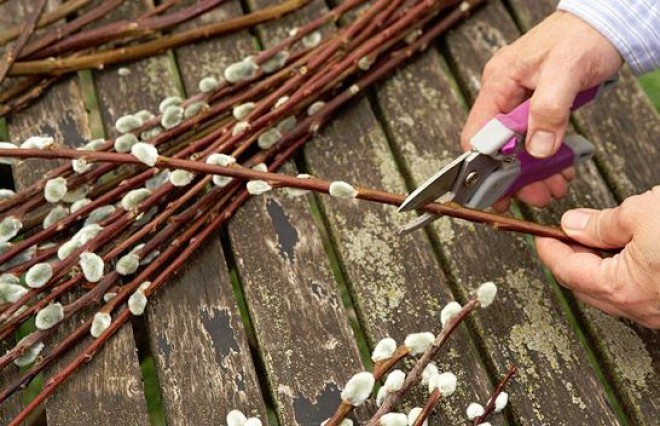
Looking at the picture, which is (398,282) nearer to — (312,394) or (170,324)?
(312,394)

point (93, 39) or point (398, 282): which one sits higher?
point (93, 39)

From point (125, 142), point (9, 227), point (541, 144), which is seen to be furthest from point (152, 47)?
point (541, 144)

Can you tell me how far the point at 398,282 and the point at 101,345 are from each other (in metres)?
0.51

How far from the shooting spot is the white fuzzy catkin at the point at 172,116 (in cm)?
166

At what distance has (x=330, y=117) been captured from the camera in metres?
1.78

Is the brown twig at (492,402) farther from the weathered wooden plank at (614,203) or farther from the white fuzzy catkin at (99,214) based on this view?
the white fuzzy catkin at (99,214)

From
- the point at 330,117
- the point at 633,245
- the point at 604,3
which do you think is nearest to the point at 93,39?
the point at 330,117

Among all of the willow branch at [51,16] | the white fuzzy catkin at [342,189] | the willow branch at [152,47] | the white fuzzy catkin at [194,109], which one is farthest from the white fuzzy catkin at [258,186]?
the willow branch at [51,16]

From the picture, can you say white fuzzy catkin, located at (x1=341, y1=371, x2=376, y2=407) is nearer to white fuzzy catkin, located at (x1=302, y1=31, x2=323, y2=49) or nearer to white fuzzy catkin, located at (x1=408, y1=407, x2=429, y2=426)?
white fuzzy catkin, located at (x1=408, y1=407, x2=429, y2=426)

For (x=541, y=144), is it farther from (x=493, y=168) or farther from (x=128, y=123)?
(x=128, y=123)

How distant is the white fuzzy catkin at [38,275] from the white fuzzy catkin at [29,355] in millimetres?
96

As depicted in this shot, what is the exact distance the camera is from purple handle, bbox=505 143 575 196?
152cm

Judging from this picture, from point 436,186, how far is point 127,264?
1.72 feet

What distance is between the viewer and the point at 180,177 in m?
1.53
